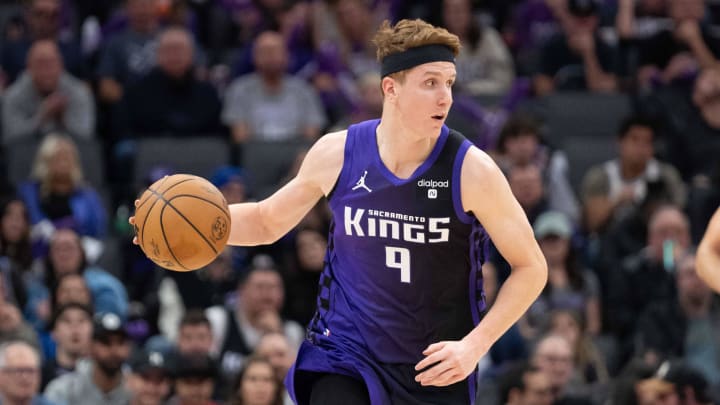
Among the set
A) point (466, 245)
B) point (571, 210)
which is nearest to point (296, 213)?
point (466, 245)

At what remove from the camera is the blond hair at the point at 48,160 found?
41.0 feet

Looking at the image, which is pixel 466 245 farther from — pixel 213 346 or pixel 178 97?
pixel 178 97

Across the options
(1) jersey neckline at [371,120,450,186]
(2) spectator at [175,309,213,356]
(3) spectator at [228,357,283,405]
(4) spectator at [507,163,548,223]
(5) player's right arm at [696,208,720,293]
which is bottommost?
(3) spectator at [228,357,283,405]

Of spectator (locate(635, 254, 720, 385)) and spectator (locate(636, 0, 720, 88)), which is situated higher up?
spectator (locate(636, 0, 720, 88))

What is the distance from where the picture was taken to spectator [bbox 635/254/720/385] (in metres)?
11.5

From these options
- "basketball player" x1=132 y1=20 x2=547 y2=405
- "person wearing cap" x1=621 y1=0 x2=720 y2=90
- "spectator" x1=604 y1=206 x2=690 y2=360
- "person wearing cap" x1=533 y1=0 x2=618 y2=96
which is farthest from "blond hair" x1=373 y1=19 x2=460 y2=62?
"person wearing cap" x1=621 y1=0 x2=720 y2=90

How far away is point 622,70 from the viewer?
15180 millimetres

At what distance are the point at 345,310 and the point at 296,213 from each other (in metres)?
0.57

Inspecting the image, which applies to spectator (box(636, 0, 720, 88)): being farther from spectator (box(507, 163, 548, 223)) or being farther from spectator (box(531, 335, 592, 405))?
spectator (box(531, 335, 592, 405))

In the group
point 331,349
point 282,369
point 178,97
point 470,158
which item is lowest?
point 282,369

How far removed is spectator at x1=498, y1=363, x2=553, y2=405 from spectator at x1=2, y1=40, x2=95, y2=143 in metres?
5.27

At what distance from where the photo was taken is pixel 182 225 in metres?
6.40

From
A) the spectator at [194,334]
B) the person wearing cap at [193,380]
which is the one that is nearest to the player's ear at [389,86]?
the person wearing cap at [193,380]

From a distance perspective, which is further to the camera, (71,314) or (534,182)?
(534,182)
